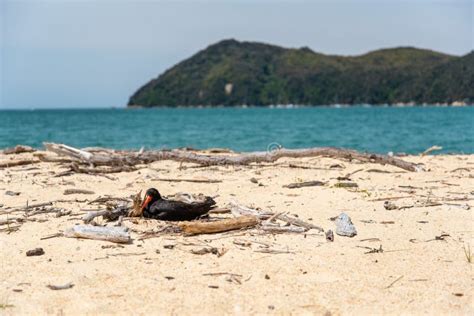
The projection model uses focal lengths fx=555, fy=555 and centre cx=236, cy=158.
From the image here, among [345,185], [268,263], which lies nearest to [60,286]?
[268,263]

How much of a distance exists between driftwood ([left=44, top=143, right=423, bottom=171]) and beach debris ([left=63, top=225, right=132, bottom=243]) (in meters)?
5.80

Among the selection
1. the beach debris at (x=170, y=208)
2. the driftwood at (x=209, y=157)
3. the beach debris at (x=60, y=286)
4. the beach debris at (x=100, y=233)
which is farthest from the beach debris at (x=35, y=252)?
the driftwood at (x=209, y=157)

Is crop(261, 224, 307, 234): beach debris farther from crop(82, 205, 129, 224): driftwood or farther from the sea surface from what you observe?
the sea surface

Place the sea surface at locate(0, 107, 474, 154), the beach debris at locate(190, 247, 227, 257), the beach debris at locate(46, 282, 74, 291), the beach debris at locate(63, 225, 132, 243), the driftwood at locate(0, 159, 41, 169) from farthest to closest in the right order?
the sea surface at locate(0, 107, 474, 154) → the driftwood at locate(0, 159, 41, 169) → the beach debris at locate(63, 225, 132, 243) → the beach debris at locate(190, 247, 227, 257) → the beach debris at locate(46, 282, 74, 291)

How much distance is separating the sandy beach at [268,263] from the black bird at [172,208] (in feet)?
0.56

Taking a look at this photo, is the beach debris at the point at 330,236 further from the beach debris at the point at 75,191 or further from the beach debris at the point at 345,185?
the beach debris at the point at 75,191

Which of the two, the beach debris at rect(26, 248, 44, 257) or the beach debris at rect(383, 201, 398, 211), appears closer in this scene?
the beach debris at rect(26, 248, 44, 257)

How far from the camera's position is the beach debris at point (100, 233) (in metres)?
6.63

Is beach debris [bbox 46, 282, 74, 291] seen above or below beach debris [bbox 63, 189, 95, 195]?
below

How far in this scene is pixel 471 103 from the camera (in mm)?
161000

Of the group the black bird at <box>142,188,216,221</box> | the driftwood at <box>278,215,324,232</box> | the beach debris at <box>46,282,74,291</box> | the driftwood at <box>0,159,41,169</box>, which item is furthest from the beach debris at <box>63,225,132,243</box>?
the driftwood at <box>0,159,41,169</box>

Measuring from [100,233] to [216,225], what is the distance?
4.66 ft

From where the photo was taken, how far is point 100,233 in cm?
675

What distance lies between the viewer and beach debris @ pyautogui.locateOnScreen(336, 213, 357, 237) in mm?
7113
